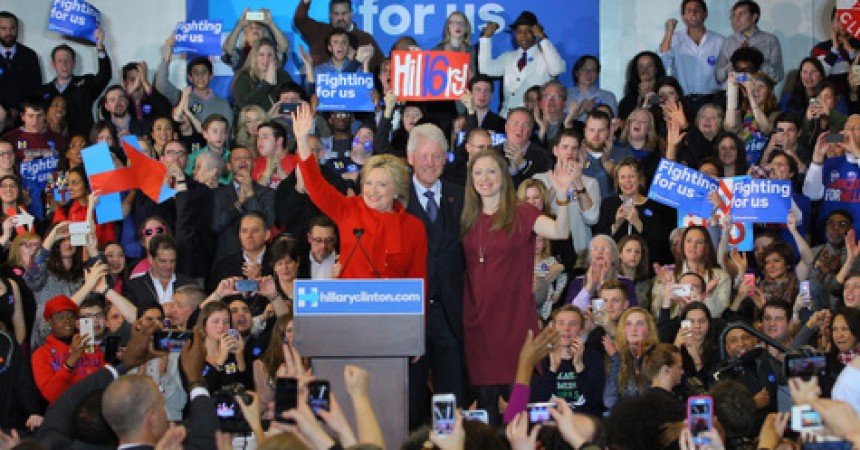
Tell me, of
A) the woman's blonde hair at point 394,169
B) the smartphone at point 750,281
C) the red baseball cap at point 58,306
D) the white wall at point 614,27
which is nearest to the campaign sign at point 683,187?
the smartphone at point 750,281

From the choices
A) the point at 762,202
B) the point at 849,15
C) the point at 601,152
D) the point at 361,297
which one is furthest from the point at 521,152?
the point at 361,297

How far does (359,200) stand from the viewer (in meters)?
7.46

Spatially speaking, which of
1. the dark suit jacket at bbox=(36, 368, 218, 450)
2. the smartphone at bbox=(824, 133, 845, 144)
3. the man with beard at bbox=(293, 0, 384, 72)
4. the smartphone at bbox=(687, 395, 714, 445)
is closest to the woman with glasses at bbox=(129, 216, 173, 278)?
the man with beard at bbox=(293, 0, 384, 72)

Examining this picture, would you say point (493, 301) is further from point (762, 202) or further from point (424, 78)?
point (424, 78)

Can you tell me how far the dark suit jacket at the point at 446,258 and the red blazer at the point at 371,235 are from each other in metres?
0.19

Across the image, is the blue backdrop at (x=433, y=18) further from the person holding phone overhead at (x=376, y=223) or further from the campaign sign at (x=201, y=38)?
the person holding phone overhead at (x=376, y=223)

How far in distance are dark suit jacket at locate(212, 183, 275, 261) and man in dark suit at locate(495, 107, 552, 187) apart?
1632mm

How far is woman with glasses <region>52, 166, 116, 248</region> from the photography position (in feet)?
36.9

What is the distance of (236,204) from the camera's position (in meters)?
11.1

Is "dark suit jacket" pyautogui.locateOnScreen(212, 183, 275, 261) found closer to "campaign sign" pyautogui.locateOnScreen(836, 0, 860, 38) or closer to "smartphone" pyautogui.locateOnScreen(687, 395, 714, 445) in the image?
"campaign sign" pyautogui.locateOnScreen(836, 0, 860, 38)

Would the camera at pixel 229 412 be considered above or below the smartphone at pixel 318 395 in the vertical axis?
below

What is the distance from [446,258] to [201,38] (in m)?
6.47

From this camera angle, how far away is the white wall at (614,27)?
14.5m

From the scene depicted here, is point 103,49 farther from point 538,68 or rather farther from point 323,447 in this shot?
point 323,447
